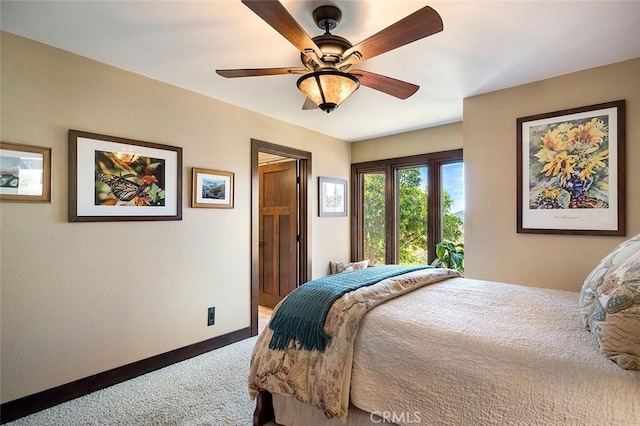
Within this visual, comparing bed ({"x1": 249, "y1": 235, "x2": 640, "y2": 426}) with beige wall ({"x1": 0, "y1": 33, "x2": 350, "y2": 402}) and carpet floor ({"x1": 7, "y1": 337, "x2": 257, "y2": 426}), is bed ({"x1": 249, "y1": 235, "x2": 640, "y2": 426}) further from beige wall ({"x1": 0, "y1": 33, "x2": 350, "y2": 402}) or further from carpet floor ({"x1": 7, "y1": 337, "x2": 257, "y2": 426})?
beige wall ({"x1": 0, "y1": 33, "x2": 350, "y2": 402})

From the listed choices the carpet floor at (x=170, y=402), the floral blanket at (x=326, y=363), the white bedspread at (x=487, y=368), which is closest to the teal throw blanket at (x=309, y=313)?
the floral blanket at (x=326, y=363)

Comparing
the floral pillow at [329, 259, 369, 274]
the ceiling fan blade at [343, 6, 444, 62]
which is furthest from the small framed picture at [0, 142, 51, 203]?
the floral pillow at [329, 259, 369, 274]

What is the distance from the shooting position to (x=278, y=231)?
4.30m

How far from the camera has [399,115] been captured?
3.45m

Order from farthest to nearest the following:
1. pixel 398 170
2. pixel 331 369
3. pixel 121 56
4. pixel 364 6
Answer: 1. pixel 398 170
2. pixel 121 56
3. pixel 364 6
4. pixel 331 369

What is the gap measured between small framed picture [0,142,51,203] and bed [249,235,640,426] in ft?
5.65

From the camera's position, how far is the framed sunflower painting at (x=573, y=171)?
2.30 meters

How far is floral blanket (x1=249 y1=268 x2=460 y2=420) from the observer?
143cm

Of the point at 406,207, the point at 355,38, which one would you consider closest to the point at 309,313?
the point at 355,38

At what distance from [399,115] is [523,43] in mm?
1483

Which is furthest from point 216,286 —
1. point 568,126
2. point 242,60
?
point 568,126

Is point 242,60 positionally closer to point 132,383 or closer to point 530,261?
point 132,383

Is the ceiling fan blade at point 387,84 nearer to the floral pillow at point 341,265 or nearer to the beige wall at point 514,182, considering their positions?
the beige wall at point 514,182

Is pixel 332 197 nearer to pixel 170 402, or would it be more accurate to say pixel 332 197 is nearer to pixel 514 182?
pixel 514 182
